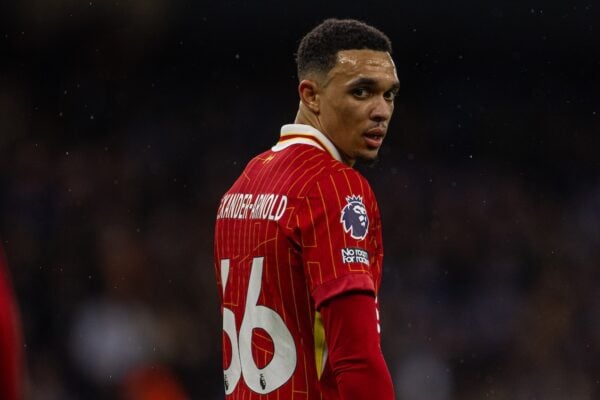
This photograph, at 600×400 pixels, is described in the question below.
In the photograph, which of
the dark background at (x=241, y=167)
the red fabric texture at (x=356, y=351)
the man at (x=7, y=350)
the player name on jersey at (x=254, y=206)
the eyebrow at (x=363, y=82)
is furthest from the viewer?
the dark background at (x=241, y=167)

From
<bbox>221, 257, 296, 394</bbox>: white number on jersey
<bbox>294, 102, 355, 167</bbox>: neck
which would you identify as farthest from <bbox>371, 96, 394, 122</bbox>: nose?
<bbox>221, 257, 296, 394</bbox>: white number on jersey

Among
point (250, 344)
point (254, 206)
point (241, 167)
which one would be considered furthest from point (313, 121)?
point (241, 167)

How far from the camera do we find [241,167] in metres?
9.22

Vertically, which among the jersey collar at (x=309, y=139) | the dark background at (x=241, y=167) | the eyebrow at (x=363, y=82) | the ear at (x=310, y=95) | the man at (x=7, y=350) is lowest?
the dark background at (x=241, y=167)

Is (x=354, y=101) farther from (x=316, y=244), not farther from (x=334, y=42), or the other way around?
(x=316, y=244)

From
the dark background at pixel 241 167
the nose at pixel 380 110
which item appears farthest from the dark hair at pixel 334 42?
the dark background at pixel 241 167

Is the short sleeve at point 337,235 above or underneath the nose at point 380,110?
underneath

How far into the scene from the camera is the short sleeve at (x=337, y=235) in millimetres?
2428

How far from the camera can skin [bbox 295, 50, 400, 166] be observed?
2713 mm

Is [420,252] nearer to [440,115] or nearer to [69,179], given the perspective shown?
[440,115]

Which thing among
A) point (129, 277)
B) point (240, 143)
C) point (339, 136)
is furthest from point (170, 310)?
point (339, 136)

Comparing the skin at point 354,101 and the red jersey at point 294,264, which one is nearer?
the red jersey at point 294,264

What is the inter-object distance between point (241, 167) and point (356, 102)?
257 inches

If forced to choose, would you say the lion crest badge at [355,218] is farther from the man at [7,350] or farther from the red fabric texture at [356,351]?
the man at [7,350]
